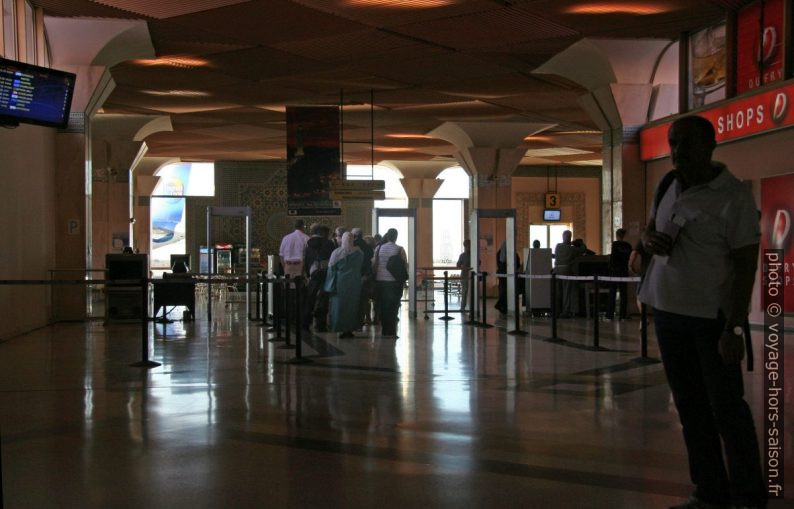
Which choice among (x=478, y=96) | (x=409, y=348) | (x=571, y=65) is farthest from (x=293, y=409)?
(x=478, y=96)

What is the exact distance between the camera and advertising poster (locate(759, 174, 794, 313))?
1091cm

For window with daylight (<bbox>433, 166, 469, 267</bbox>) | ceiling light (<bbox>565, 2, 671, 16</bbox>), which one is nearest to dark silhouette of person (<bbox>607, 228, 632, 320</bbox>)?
ceiling light (<bbox>565, 2, 671, 16</bbox>)

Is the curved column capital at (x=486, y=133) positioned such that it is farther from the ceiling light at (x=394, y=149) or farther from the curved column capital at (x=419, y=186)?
the curved column capital at (x=419, y=186)

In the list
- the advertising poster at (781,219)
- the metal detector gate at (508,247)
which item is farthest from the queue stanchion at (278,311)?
the advertising poster at (781,219)

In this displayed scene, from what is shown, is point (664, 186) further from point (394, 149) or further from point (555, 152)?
point (555, 152)

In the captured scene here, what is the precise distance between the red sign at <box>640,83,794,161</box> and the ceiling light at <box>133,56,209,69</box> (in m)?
7.20

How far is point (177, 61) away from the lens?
508 inches

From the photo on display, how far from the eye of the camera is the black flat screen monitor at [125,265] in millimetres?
13641

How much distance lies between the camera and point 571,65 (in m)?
13.2

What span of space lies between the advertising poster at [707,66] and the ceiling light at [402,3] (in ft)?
15.1

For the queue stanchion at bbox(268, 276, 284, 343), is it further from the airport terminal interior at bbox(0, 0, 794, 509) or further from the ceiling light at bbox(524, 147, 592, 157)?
the ceiling light at bbox(524, 147, 592, 157)

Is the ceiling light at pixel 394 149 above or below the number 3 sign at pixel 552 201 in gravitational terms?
above

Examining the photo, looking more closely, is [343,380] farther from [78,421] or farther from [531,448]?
[531,448]

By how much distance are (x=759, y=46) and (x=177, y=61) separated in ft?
26.2
